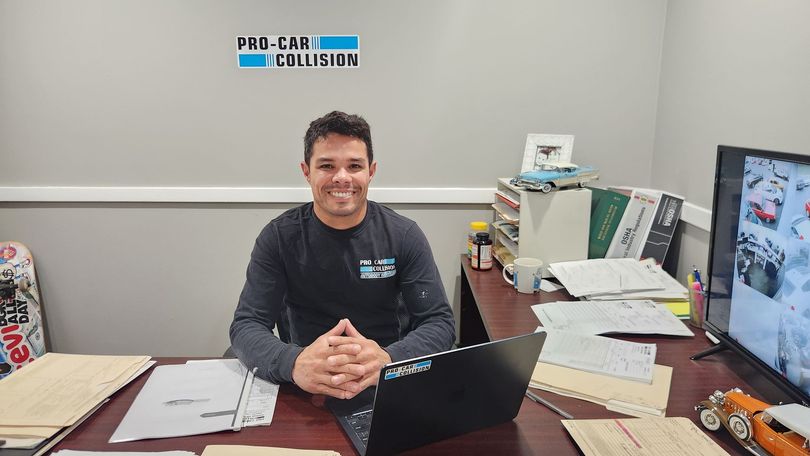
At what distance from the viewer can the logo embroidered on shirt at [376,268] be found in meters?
1.56

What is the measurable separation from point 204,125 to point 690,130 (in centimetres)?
210

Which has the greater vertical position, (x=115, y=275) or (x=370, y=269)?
(x=370, y=269)

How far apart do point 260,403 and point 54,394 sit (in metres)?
0.44

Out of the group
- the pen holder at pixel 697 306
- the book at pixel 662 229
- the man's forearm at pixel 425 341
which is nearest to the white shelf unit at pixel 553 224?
the book at pixel 662 229

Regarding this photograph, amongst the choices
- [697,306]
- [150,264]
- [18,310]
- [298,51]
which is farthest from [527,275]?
[18,310]

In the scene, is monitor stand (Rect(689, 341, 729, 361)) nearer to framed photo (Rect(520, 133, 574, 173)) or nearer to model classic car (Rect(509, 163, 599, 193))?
model classic car (Rect(509, 163, 599, 193))

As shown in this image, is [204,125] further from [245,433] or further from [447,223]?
[245,433]

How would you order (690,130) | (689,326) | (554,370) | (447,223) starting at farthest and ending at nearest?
(447,223)
(690,130)
(689,326)
(554,370)

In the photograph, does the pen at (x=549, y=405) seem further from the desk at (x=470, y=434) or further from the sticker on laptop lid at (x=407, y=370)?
the sticker on laptop lid at (x=407, y=370)

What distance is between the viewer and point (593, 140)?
7.85 feet

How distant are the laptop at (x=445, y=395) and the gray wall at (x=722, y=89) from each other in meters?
1.10

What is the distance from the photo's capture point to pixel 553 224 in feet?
6.76

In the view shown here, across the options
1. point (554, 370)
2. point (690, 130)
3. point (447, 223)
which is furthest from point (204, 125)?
point (690, 130)

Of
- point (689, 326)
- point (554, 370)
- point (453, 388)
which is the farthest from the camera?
point (689, 326)
